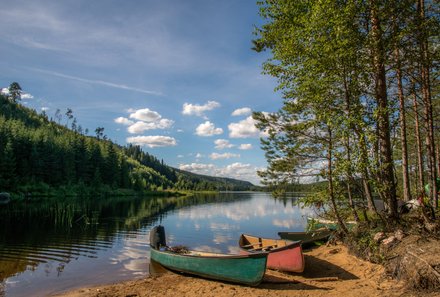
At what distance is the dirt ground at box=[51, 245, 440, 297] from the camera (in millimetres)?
10625

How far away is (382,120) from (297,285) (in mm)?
7120

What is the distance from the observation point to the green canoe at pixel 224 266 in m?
12.1

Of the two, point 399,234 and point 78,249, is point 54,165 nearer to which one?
point 78,249

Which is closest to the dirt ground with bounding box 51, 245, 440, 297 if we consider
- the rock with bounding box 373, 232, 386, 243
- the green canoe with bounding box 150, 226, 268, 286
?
the green canoe with bounding box 150, 226, 268, 286

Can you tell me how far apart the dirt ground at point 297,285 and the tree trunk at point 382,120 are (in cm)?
298

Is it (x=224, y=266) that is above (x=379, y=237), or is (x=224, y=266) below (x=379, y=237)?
below

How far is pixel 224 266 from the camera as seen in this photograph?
12.8 meters

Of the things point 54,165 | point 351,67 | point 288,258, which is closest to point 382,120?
point 351,67

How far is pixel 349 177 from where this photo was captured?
494 inches

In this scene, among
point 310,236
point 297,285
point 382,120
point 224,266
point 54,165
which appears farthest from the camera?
point 54,165

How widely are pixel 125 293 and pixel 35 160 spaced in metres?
79.4

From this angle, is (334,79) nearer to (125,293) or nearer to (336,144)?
(336,144)

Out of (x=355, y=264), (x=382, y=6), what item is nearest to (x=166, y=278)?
(x=355, y=264)

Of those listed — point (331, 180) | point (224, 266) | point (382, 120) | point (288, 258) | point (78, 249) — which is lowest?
point (78, 249)
